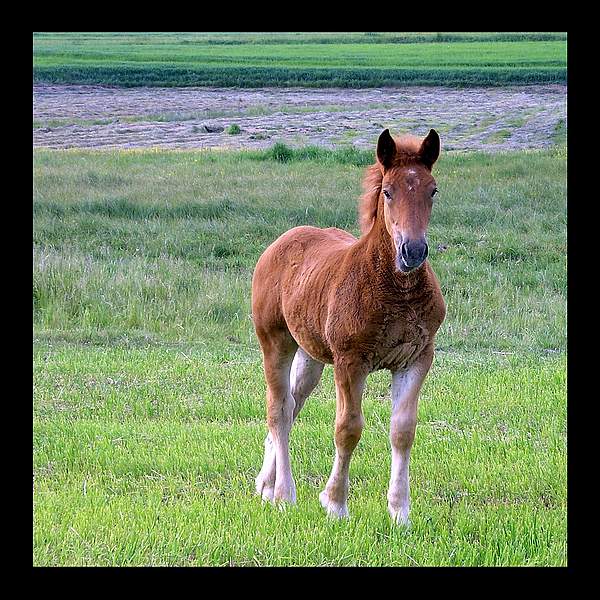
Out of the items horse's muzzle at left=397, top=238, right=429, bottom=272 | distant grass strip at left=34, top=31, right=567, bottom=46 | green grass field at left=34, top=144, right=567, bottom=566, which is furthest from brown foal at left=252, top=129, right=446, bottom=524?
distant grass strip at left=34, top=31, right=567, bottom=46

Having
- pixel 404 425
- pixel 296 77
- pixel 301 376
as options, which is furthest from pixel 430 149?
pixel 296 77

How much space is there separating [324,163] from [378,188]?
751 inches

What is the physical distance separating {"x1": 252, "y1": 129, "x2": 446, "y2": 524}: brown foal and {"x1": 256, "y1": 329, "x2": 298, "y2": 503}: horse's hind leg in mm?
18

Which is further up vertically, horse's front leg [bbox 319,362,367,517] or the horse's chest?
the horse's chest

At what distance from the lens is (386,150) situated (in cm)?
587

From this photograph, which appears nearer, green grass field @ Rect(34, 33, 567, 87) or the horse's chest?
the horse's chest

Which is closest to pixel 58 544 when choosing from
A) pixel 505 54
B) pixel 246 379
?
pixel 246 379

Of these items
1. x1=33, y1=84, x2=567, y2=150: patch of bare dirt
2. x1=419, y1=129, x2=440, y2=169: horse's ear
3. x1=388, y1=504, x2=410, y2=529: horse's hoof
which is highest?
x1=33, y1=84, x2=567, y2=150: patch of bare dirt

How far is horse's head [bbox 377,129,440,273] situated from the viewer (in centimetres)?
546

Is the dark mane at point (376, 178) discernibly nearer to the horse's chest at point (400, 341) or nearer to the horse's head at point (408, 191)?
the horse's head at point (408, 191)

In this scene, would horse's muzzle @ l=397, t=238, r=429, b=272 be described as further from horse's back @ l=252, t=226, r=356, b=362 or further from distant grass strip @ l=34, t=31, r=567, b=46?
distant grass strip @ l=34, t=31, r=567, b=46

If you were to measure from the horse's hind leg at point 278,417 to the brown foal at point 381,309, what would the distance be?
0.02 m

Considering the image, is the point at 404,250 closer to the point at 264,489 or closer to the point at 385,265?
the point at 385,265

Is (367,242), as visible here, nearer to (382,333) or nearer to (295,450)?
(382,333)
